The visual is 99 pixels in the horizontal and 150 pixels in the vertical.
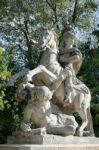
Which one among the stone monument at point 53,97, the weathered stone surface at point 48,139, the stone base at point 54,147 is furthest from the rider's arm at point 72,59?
the stone base at point 54,147

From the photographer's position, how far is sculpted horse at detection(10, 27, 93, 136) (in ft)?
28.7

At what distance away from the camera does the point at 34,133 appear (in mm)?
8008

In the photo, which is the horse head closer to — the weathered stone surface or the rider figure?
the rider figure

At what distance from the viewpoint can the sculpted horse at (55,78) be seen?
344 inches

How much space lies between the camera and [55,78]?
345 inches

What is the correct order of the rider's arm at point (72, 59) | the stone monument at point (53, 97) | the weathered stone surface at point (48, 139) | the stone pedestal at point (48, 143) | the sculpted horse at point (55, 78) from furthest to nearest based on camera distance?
the rider's arm at point (72, 59)
the sculpted horse at point (55, 78)
the stone monument at point (53, 97)
the weathered stone surface at point (48, 139)
the stone pedestal at point (48, 143)

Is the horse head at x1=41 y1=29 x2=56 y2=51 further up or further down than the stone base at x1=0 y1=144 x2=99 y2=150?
further up

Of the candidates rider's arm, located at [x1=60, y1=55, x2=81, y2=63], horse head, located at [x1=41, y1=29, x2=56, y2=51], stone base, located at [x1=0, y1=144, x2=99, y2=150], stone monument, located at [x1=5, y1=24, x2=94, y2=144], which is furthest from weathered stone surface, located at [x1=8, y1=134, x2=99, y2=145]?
horse head, located at [x1=41, y1=29, x2=56, y2=51]

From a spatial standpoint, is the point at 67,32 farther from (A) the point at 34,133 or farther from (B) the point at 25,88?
(A) the point at 34,133

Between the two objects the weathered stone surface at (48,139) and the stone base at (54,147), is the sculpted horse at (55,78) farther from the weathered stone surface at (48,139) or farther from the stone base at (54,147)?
the stone base at (54,147)

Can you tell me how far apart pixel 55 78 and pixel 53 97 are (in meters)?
0.44

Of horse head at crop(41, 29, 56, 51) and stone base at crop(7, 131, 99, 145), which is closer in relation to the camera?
stone base at crop(7, 131, 99, 145)

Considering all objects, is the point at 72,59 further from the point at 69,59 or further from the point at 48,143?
the point at 48,143

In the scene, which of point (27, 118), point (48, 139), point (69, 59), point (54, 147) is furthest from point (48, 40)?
point (54, 147)
